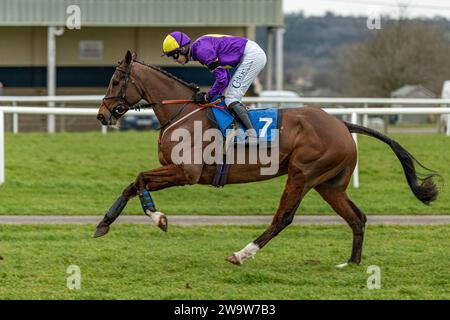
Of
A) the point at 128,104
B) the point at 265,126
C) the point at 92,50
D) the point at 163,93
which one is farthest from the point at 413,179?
the point at 92,50

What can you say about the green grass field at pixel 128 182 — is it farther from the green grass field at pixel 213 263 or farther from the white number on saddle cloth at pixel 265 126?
the white number on saddle cloth at pixel 265 126

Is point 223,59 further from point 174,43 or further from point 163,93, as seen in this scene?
point 163,93

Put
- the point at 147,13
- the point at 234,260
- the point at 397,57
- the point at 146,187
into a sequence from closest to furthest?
the point at 234,260 < the point at 146,187 < the point at 147,13 < the point at 397,57

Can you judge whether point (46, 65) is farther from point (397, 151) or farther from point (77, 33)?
point (397, 151)

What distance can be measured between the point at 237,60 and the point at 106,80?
22367mm

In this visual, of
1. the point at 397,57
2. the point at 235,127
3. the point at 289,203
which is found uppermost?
the point at 397,57

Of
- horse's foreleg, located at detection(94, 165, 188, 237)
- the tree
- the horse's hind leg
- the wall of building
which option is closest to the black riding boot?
horse's foreleg, located at detection(94, 165, 188, 237)

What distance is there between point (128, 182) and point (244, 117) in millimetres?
5313

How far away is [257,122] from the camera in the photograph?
343 inches

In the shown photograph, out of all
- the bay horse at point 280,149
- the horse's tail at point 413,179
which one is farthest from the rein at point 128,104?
the horse's tail at point 413,179

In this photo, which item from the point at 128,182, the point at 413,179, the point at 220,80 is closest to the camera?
the point at 220,80

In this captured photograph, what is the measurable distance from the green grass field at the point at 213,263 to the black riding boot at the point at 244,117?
1.13 m

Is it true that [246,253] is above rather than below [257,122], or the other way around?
below

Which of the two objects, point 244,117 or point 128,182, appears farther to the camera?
point 128,182
